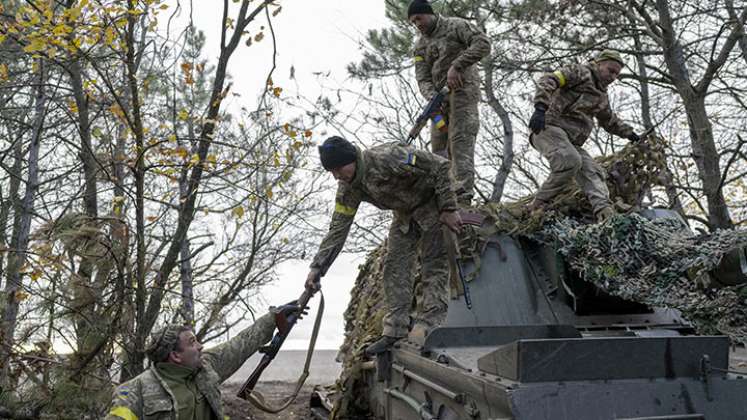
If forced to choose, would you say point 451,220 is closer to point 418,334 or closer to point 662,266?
point 418,334

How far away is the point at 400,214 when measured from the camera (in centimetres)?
536

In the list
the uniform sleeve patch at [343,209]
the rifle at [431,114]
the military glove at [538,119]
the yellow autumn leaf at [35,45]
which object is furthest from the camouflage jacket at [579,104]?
the yellow autumn leaf at [35,45]

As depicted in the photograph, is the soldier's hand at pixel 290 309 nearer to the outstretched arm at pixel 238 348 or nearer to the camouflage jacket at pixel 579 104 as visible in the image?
the outstretched arm at pixel 238 348

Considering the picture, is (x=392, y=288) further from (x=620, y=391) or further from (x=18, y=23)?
(x=18, y=23)

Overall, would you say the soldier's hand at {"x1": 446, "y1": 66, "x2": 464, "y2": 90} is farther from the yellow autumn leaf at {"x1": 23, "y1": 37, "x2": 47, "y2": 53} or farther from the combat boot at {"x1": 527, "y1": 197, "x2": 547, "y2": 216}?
the yellow autumn leaf at {"x1": 23, "y1": 37, "x2": 47, "y2": 53}

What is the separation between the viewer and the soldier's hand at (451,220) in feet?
16.0

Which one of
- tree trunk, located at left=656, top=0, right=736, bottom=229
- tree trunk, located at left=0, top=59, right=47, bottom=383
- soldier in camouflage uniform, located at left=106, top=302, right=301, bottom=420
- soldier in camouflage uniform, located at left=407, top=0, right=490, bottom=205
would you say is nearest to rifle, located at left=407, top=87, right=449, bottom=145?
soldier in camouflage uniform, located at left=407, top=0, right=490, bottom=205

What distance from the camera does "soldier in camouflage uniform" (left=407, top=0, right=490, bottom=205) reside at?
6.64 m

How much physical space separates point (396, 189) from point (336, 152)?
62 cm

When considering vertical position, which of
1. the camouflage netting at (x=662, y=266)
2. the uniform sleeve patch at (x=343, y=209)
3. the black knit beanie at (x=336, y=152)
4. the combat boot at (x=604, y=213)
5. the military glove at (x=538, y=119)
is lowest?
the camouflage netting at (x=662, y=266)

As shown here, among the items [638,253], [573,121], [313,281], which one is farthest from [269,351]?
[573,121]

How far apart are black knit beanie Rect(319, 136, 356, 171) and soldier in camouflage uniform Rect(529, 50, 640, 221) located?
1.80 meters

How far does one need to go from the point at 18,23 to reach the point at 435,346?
170 inches

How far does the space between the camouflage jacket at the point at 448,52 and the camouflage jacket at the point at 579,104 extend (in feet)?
2.99
